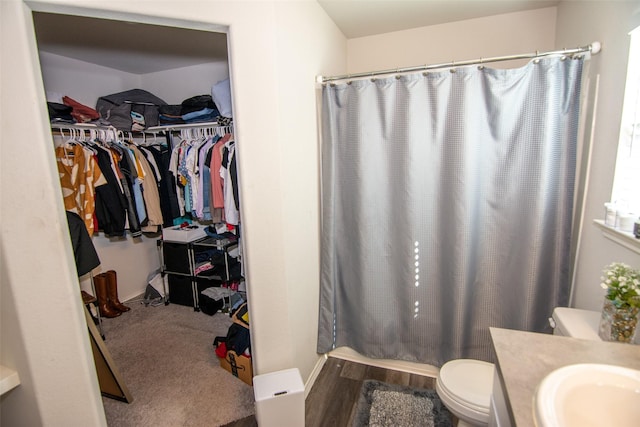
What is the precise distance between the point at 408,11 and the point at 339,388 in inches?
97.5

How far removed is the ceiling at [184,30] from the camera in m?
1.89

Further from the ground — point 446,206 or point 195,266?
point 446,206

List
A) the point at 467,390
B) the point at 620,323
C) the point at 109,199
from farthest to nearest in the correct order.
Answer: the point at 109,199
the point at 467,390
the point at 620,323

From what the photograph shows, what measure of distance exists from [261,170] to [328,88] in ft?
2.64

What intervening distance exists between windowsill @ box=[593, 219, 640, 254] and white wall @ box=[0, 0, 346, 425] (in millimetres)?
1364

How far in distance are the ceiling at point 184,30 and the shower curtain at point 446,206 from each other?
56 cm

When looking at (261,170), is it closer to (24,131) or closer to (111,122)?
(24,131)

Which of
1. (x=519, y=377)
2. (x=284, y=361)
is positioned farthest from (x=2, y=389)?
(x=519, y=377)

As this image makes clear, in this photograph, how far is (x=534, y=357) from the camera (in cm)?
91

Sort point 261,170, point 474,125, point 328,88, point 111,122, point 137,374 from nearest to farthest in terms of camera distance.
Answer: point 261,170 → point 474,125 → point 328,88 → point 137,374 → point 111,122

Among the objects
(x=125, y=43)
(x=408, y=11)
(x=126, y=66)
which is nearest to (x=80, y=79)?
(x=126, y=66)

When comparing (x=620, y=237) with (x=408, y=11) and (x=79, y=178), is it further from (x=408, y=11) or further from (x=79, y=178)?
(x=79, y=178)

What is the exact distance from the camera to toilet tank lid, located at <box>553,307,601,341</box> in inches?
44.4

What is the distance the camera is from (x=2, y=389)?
1.02 m
